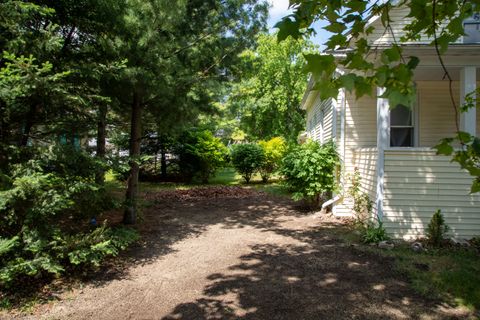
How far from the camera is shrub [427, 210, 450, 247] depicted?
5.68 meters

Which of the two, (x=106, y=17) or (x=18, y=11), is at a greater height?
(x=106, y=17)

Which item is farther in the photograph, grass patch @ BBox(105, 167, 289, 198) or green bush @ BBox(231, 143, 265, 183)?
green bush @ BBox(231, 143, 265, 183)

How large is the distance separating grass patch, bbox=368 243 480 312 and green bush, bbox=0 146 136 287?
412 cm

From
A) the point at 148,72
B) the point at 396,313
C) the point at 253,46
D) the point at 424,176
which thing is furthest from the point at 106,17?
the point at 424,176

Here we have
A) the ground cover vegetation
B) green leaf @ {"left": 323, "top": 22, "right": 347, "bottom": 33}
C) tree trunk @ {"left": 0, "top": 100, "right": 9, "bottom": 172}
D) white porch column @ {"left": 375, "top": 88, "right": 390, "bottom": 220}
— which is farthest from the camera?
white porch column @ {"left": 375, "top": 88, "right": 390, "bottom": 220}

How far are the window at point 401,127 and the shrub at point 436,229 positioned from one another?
2.68 m

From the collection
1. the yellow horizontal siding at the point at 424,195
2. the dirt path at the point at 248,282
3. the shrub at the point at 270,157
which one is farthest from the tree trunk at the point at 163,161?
the yellow horizontal siding at the point at 424,195

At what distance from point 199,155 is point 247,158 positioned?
7.42 feet

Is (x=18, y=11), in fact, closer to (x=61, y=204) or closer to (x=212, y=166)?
(x=61, y=204)

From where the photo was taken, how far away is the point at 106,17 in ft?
17.2

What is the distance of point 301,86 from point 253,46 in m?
17.9

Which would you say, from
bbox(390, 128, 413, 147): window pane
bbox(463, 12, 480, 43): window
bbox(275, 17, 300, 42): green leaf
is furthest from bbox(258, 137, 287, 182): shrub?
bbox(275, 17, 300, 42): green leaf

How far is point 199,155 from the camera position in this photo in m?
14.6

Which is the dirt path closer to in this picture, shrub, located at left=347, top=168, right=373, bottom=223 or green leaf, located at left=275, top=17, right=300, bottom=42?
shrub, located at left=347, top=168, right=373, bottom=223
